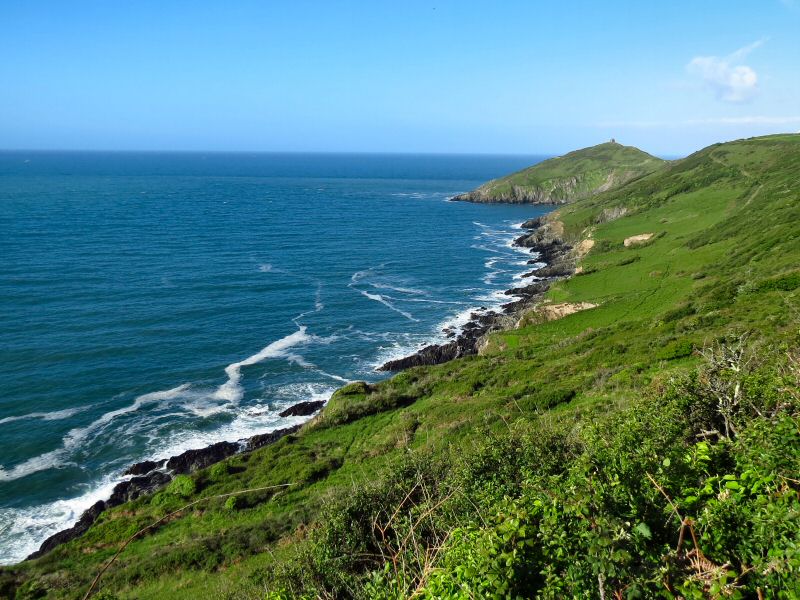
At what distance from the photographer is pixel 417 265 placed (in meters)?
115

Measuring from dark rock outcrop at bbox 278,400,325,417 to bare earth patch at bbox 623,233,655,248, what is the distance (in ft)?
251

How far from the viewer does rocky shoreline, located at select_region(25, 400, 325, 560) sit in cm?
3853

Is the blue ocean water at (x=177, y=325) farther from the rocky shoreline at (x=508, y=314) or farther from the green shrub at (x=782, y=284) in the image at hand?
the green shrub at (x=782, y=284)

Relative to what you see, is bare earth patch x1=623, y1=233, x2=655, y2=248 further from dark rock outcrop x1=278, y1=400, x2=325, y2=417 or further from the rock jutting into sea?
the rock jutting into sea

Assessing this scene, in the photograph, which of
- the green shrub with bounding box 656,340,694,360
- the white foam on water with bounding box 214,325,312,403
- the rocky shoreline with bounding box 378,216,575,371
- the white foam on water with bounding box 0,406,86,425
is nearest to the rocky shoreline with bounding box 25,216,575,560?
the rocky shoreline with bounding box 378,216,575,371

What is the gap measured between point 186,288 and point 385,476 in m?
75.6

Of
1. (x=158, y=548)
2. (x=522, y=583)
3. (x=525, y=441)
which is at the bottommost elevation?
(x=158, y=548)

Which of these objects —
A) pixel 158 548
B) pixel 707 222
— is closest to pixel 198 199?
pixel 707 222

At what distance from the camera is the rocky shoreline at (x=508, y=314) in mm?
67625

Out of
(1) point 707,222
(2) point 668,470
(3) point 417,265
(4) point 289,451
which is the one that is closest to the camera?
(2) point 668,470

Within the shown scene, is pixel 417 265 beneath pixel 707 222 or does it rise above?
beneath

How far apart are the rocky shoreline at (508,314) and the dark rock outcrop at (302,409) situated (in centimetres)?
1169

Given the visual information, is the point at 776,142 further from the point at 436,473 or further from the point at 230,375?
the point at 436,473

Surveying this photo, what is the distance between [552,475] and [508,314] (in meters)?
65.3
